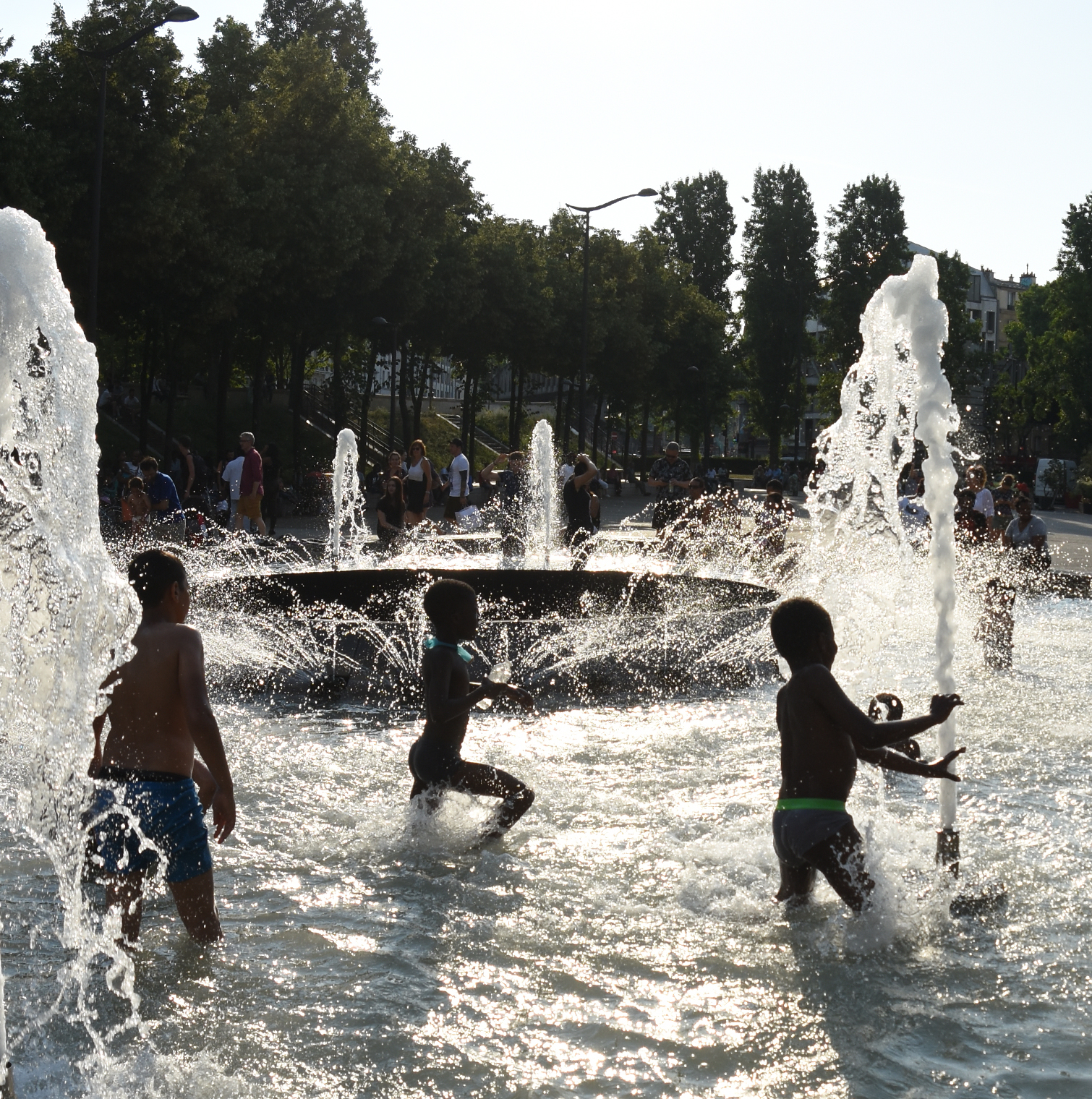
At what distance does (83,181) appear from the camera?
23297 mm

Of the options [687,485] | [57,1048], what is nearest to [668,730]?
[57,1048]

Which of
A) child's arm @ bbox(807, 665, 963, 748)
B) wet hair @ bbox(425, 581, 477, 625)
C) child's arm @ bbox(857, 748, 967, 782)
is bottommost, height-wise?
child's arm @ bbox(857, 748, 967, 782)

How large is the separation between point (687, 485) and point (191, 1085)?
15.2 m

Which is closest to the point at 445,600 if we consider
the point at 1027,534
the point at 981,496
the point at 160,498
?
the point at 1027,534

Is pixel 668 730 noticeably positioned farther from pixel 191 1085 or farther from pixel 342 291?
pixel 342 291

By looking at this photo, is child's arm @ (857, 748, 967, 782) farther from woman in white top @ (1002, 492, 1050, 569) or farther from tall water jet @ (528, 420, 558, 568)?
tall water jet @ (528, 420, 558, 568)

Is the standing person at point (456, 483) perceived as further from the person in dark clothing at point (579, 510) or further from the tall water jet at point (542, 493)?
the person in dark clothing at point (579, 510)

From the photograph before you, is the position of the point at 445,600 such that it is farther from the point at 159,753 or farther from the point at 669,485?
the point at 669,485

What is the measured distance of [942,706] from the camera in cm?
436

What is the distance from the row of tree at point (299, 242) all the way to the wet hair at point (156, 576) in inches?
760

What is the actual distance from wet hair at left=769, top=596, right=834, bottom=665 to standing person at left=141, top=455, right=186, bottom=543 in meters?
11.5

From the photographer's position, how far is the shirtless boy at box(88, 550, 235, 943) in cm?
423

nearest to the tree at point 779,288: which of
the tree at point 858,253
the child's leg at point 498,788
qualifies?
the tree at point 858,253

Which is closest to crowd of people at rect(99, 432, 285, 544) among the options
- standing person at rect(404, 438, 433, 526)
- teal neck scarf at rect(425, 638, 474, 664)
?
standing person at rect(404, 438, 433, 526)
